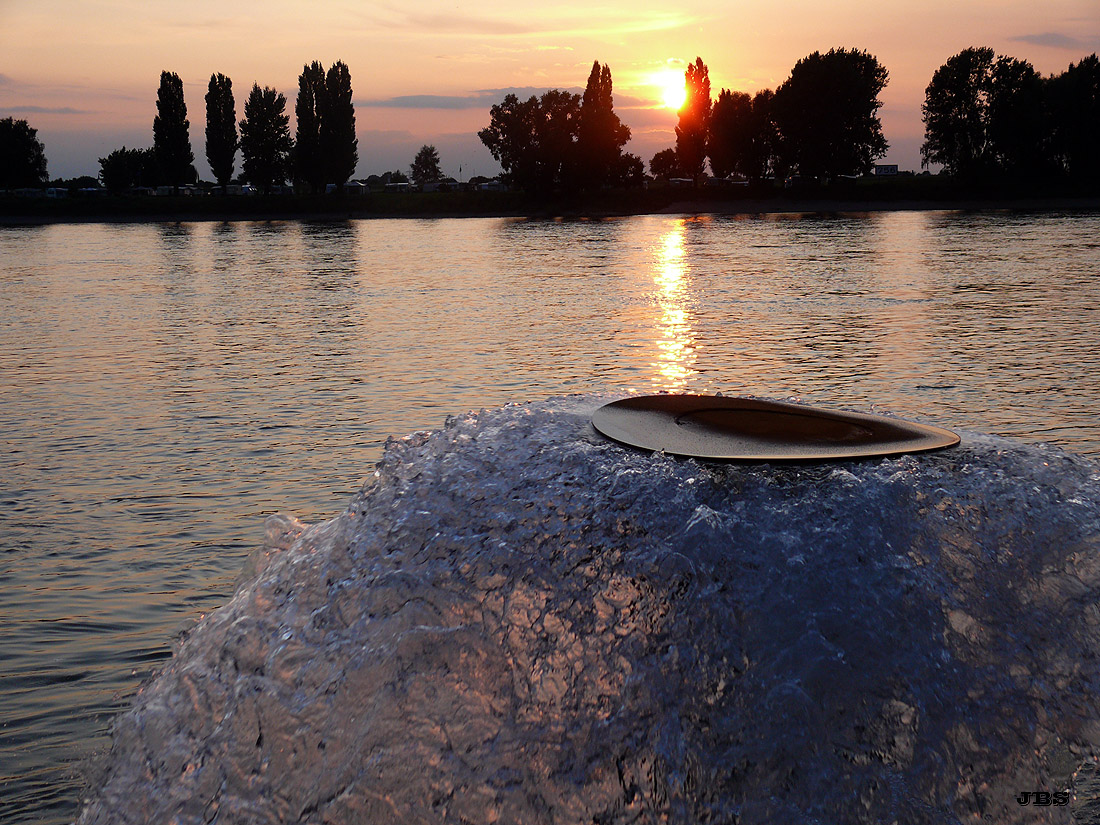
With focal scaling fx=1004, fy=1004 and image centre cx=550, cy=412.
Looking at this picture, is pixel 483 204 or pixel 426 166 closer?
pixel 483 204

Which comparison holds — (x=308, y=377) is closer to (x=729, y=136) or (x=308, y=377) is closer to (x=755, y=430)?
(x=755, y=430)

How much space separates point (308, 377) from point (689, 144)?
3436 inches

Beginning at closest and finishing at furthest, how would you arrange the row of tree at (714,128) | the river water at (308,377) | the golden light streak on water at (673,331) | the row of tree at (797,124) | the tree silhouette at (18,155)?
the river water at (308,377) → the golden light streak on water at (673,331) → the row of tree at (714,128) → the row of tree at (797,124) → the tree silhouette at (18,155)

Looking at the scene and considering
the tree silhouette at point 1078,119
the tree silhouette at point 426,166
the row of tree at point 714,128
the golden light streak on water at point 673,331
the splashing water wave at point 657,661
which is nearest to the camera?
the splashing water wave at point 657,661

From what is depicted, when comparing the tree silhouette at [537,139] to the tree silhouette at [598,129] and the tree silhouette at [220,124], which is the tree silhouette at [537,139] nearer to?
the tree silhouette at [598,129]

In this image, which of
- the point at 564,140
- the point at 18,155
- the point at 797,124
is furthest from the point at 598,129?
the point at 18,155

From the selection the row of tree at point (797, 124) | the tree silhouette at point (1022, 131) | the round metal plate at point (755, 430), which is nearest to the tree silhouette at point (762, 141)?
the row of tree at point (797, 124)

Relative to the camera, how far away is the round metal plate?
4656 millimetres

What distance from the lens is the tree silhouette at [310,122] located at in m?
88.0

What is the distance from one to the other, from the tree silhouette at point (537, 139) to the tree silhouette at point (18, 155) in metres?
47.4

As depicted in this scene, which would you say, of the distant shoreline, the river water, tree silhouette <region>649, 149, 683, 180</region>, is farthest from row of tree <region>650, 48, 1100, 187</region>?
the river water

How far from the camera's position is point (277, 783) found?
3.52 metres

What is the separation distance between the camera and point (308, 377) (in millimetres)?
12688

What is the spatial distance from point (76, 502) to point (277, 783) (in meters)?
4.66
